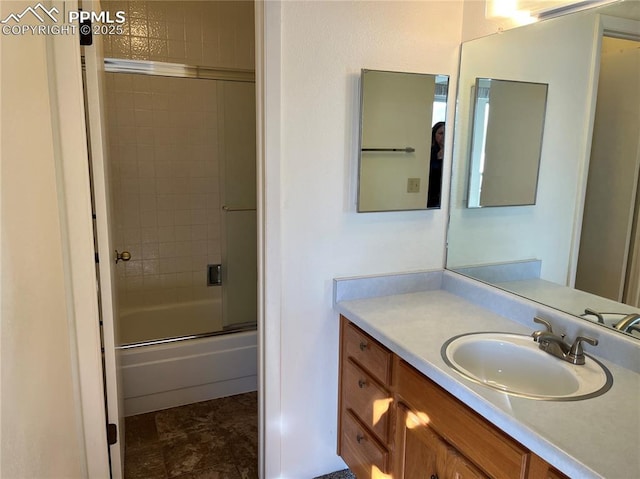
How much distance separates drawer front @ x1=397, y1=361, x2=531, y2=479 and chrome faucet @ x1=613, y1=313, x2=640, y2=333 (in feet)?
1.82

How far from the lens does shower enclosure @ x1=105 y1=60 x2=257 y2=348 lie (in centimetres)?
297

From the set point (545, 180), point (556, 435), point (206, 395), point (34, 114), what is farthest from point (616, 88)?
point (206, 395)

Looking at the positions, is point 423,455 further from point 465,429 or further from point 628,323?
point 628,323

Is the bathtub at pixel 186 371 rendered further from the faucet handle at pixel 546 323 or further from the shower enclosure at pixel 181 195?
the faucet handle at pixel 546 323

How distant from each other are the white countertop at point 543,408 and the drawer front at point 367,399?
8.1 inches

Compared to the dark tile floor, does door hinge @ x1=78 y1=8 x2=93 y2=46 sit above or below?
above

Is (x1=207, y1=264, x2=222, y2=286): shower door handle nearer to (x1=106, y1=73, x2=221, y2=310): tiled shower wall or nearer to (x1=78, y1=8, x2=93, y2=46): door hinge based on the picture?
(x1=106, y1=73, x2=221, y2=310): tiled shower wall

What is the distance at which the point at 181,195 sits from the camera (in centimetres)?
320

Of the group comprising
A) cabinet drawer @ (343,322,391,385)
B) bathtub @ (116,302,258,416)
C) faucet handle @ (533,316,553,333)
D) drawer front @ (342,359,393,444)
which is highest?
faucet handle @ (533,316,553,333)

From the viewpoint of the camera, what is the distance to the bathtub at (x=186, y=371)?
8.12 ft

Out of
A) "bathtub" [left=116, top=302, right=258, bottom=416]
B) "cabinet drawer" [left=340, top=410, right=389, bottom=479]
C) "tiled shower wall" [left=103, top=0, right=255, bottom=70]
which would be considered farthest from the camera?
"tiled shower wall" [left=103, top=0, right=255, bottom=70]

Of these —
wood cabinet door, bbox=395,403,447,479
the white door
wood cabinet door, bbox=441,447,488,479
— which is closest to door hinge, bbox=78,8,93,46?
the white door

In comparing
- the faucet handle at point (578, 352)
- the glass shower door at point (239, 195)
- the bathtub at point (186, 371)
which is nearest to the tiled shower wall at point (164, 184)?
the glass shower door at point (239, 195)

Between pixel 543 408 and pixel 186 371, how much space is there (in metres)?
1.99
